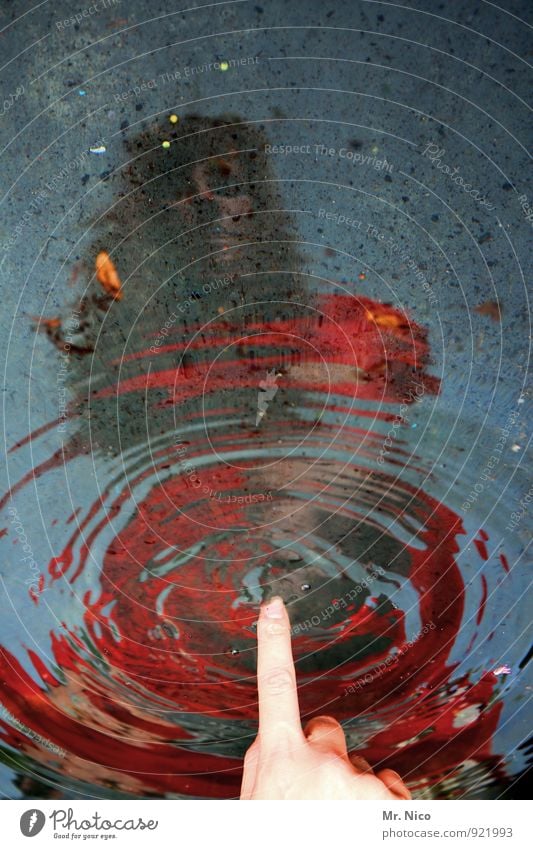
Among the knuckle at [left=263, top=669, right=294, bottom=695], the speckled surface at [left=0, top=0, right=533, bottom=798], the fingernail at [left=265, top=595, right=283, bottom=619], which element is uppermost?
the speckled surface at [left=0, top=0, right=533, bottom=798]

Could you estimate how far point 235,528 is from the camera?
0.73 m

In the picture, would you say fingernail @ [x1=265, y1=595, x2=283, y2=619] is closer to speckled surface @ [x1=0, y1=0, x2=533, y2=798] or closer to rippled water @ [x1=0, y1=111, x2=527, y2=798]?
rippled water @ [x1=0, y1=111, x2=527, y2=798]

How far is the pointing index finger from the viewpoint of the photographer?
0.67m

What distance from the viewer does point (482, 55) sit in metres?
0.64

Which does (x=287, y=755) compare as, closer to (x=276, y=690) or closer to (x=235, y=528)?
(x=276, y=690)

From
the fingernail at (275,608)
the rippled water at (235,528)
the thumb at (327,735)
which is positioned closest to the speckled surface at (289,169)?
the rippled water at (235,528)

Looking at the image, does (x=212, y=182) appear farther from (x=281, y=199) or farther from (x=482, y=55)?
(x=482, y=55)

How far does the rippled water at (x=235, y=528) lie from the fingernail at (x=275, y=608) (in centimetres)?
1

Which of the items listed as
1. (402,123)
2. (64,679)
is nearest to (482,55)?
(402,123)

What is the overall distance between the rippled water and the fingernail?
0.04 ft

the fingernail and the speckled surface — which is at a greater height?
the speckled surface

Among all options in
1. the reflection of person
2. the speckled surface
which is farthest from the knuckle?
the speckled surface

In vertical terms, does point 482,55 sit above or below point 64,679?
above

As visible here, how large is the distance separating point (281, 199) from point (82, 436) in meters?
0.34
